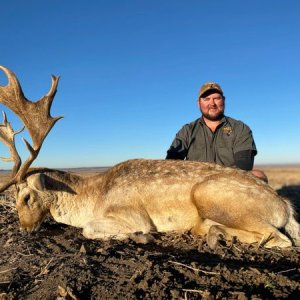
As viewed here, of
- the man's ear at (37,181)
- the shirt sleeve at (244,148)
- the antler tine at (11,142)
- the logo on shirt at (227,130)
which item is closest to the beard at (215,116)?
the logo on shirt at (227,130)

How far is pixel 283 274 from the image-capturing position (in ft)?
13.6

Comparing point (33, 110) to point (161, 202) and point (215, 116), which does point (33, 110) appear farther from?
point (215, 116)

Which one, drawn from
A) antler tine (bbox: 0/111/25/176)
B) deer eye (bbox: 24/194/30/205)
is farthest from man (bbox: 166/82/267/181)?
antler tine (bbox: 0/111/25/176)

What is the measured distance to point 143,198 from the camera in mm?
7090

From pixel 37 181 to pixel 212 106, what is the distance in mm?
4754

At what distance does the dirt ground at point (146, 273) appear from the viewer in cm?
356

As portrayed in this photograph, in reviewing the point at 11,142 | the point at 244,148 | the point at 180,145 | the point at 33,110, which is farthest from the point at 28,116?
the point at 244,148

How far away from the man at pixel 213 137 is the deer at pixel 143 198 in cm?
250

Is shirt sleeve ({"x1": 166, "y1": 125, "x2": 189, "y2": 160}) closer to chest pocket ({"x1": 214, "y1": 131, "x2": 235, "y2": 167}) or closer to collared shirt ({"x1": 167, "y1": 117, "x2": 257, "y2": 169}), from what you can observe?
collared shirt ({"x1": 167, "y1": 117, "x2": 257, "y2": 169})

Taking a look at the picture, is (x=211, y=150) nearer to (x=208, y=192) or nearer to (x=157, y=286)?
(x=208, y=192)

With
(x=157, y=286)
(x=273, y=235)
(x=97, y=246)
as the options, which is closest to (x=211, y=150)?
(x=273, y=235)

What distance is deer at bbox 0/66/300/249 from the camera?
624 centimetres

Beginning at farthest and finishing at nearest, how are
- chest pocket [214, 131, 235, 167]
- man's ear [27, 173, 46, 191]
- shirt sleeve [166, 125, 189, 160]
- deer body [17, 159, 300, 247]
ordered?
shirt sleeve [166, 125, 189, 160], chest pocket [214, 131, 235, 167], man's ear [27, 173, 46, 191], deer body [17, 159, 300, 247]

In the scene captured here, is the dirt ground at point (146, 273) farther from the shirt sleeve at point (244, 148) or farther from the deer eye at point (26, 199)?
the shirt sleeve at point (244, 148)
